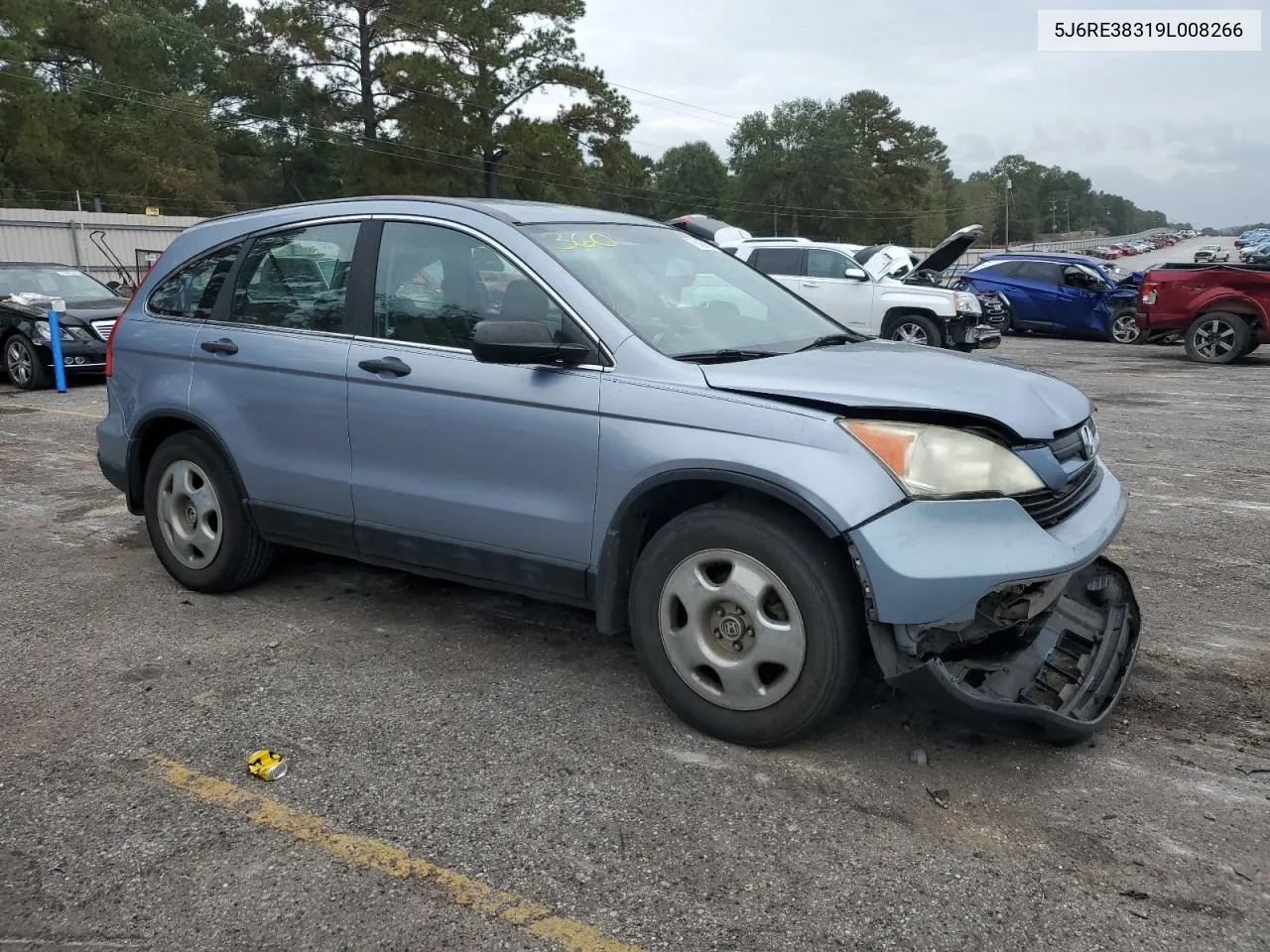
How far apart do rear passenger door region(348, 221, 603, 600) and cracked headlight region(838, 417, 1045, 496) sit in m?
0.97

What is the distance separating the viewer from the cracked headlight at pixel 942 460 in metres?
3.01

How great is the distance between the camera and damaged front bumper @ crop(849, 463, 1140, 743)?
2.94m

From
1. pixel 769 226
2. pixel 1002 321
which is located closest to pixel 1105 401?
pixel 1002 321

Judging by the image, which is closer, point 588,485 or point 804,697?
point 804,697

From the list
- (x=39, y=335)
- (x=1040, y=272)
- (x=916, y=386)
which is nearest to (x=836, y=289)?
(x=1040, y=272)

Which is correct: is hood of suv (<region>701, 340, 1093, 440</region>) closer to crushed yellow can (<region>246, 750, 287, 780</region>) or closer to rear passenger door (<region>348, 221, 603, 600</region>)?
rear passenger door (<region>348, 221, 603, 600</region>)

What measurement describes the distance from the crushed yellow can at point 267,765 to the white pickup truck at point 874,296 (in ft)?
40.2

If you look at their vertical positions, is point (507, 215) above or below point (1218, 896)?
above

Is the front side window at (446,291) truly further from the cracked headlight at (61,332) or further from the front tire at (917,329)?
the front tire at (917,329)

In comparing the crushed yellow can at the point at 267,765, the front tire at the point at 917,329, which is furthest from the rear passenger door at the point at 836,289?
the crushed yellow can at the point at 267,765

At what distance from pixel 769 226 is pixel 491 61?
53210mm

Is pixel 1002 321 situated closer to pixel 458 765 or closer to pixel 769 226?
pixel 458 765

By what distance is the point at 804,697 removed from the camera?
3150 mm

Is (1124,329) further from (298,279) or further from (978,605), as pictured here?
(978,605)
